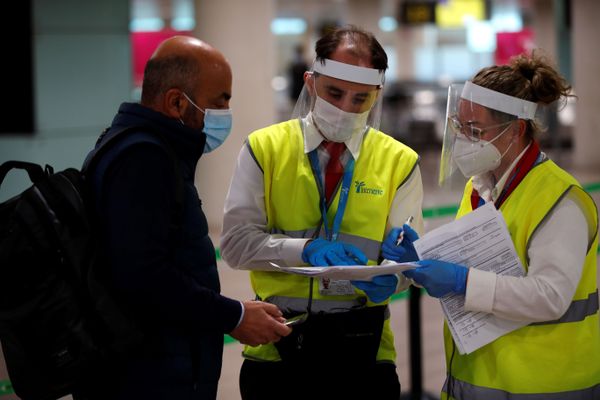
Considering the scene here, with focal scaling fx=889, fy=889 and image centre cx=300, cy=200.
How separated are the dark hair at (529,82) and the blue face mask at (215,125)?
2.39 ft

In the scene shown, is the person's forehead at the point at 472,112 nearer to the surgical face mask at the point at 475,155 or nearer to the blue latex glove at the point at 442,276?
the surgical face mask at the point at 475,155

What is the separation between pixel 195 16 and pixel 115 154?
292 inches

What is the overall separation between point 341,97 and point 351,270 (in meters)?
0.64

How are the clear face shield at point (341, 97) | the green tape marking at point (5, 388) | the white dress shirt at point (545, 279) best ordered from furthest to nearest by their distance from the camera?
the green tape marking at point (5, 388), the clear face shield at point (341, 97), the white dress shirt at point (545, 279)

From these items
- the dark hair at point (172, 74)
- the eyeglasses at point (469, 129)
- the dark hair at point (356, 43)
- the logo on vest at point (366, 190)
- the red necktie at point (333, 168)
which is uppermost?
the dark hair at point (356, 43)

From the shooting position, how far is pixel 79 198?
7.07 ft

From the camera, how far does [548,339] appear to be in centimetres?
242

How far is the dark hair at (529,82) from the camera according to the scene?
8.29 feet

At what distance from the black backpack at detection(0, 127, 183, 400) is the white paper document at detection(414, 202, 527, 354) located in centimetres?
88

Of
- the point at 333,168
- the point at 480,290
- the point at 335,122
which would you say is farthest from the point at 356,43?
the point at 480,290

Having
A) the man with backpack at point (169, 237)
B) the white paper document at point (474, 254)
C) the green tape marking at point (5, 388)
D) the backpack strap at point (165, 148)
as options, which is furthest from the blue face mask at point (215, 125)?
the green tape marking at point (5, 388)

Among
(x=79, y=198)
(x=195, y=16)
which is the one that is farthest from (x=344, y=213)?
(x=195, y=16)

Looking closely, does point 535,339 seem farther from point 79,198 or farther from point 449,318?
point 79,198

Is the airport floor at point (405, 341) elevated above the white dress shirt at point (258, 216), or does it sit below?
below
